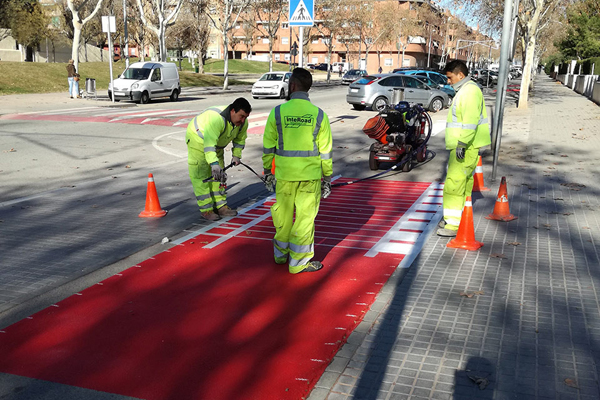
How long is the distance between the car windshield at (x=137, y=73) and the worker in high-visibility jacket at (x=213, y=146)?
2086 centimetres

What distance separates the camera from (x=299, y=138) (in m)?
5.57

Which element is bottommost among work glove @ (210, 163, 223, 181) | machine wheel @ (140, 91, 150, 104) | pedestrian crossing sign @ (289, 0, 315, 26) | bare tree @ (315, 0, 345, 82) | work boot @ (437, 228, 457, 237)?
work boot @ (437, 228, 457, 237)

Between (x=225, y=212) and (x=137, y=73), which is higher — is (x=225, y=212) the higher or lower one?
the lower one

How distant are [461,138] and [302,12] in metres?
7.62

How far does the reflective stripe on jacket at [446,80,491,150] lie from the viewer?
23.0 feet

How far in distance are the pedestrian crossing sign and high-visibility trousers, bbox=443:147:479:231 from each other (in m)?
7.34

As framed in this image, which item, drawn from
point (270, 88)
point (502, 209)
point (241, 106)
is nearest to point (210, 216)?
point (241, 106)

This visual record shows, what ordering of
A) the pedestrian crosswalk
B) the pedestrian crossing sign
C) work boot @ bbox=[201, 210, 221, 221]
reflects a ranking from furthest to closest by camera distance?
1. the pedestrian crosswalk
2. the pedestrian crossing sign
3. work boot @ bbox=[201, 210, 221, 221]

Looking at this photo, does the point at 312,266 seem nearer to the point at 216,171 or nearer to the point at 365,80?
the point at 216,171

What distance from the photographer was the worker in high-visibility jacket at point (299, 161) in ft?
18.2

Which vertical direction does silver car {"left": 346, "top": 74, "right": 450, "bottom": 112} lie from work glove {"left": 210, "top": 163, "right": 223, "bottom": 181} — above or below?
above

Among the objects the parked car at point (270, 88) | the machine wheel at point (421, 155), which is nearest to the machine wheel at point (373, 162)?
the machine wheel at point (421, 155)

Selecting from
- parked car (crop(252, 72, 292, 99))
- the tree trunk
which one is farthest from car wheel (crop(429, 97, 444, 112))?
parked car (crop(252, 72, 292, 99))

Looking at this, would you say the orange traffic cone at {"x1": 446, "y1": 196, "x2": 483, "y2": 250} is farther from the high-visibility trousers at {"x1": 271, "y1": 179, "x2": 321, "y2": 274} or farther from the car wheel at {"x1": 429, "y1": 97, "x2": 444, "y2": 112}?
the car wheel at {"x1": 429, "y1": 97, "x2": 444, "y2": 112}
